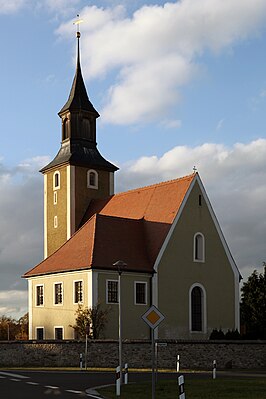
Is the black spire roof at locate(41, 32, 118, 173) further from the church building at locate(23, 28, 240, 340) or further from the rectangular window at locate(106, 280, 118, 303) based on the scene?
the rectangular window at locate(106, 280, 118, 303)

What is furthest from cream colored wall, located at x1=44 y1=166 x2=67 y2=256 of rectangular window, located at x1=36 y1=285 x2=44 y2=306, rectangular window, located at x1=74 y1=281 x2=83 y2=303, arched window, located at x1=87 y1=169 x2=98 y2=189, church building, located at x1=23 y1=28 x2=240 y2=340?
rectangular window, located at x1=74 y1=281 x2=83 y2=303

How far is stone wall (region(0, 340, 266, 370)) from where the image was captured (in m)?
37.5

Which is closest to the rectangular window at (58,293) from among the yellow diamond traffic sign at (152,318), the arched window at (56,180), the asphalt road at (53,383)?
the arched window at (56,180)

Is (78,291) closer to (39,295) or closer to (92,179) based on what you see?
(39,295)

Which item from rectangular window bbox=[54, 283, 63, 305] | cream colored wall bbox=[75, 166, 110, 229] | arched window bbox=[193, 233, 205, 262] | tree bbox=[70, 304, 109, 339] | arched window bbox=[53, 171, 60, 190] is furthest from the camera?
arched window bbox=[53, 171, 60, 190]

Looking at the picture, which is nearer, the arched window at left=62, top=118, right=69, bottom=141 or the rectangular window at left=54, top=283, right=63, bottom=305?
the rectangular window at left=54, top=283, right=63, bottom=305

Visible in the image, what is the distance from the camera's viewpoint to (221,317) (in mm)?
51000

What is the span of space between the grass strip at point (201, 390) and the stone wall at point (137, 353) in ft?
37.1

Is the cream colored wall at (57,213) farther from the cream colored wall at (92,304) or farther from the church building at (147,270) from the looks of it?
the cream colored wall at (92,304)

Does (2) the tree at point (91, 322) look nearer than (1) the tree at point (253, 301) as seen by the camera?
Yes

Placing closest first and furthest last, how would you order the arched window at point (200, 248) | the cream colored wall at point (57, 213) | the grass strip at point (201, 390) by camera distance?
the grass strip at point (201, 390) → the arched window at point (200, 248) → the cream colored wall at point (57, 213)

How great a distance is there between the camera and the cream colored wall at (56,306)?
152 ft

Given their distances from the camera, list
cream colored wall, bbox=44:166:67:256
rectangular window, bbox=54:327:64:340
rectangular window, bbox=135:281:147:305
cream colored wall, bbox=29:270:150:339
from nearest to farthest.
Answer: cream colored wall, bbox=29:270:150:339
rectangular window, bbox=135:281:147:305
rectangular window, bbox=54:327:64:340
cream colored wall, bbox=44:166:67:256

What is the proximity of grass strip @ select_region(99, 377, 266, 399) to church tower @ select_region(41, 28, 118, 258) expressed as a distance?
31.9 m
